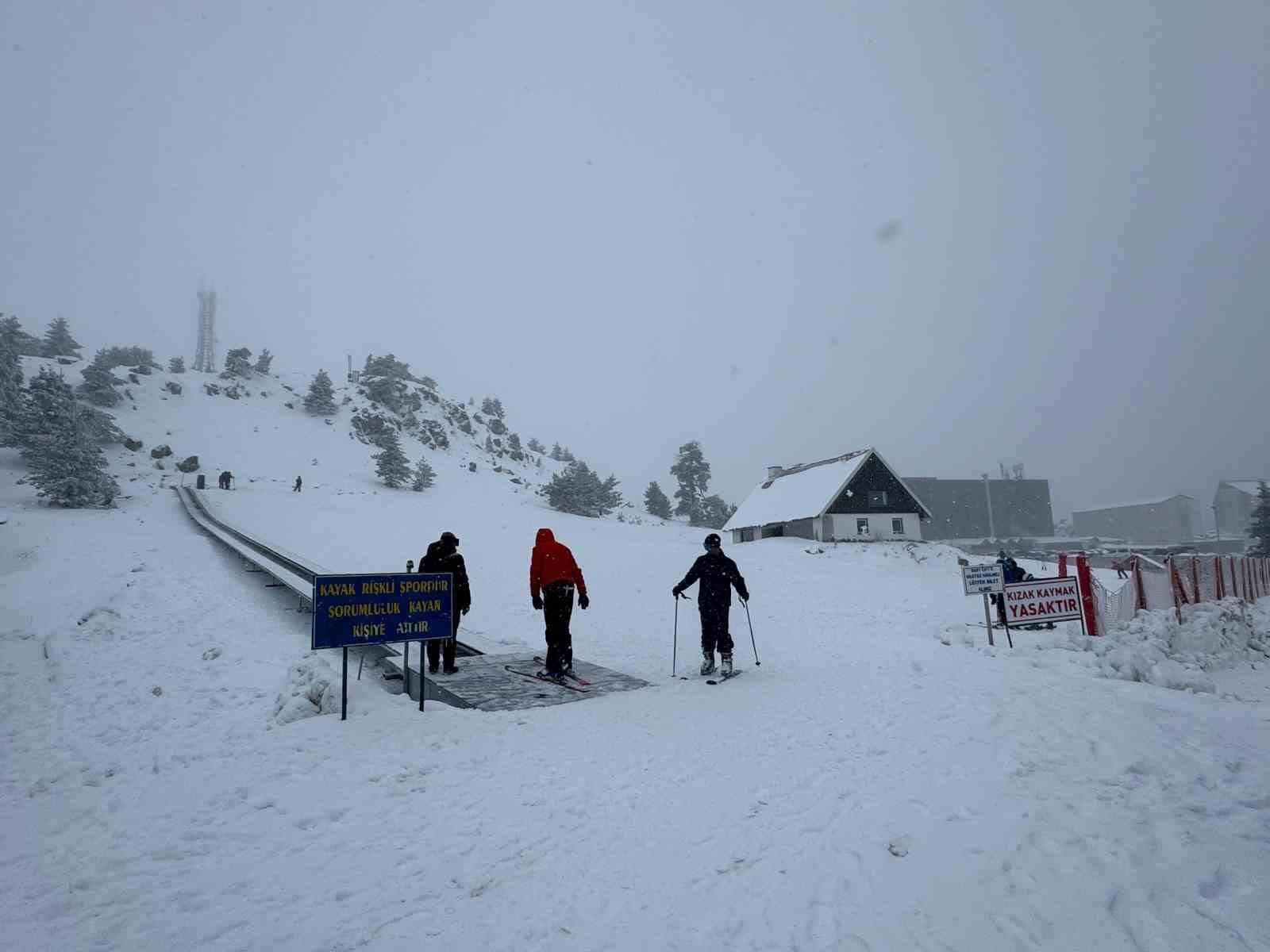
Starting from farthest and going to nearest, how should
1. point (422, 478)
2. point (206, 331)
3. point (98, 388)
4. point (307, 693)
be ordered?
point (206, 331) → point (98, 388) → point (422, 478) → point (307, 693)

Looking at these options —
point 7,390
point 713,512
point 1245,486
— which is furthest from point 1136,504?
point 7,390

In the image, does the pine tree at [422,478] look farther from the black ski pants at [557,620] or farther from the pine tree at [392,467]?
the black ski pants at [557,620]

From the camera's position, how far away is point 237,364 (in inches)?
2867

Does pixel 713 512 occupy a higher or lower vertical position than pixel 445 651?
higher

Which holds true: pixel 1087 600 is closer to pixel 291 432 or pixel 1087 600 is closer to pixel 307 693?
pixel 307 693

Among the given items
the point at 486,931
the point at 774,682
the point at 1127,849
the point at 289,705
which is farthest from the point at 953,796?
the point at 289,705

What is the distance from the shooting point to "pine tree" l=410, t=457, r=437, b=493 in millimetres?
49375

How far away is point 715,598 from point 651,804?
4.38m

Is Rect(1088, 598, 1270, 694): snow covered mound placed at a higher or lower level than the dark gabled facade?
lower

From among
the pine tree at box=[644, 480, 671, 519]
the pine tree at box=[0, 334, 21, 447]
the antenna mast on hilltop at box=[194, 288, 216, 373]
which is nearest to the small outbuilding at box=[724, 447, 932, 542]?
the pine tree at box=[644, 480, 671, 519]

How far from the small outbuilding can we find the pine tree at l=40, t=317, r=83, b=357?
77.1m

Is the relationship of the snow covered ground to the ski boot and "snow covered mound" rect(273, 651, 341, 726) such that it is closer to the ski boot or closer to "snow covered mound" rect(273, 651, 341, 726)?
"snow covered mound" rect(273, 651, 341, 726)

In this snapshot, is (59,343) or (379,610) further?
(59,343)

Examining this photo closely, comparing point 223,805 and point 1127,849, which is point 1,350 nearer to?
point 223,805
